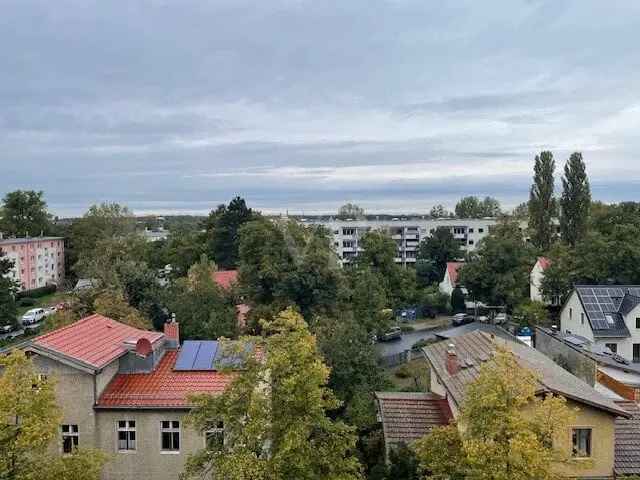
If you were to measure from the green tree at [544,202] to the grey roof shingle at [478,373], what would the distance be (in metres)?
39.4

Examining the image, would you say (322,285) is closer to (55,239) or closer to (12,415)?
(12,415)

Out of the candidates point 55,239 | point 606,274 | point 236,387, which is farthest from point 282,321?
point 55,239

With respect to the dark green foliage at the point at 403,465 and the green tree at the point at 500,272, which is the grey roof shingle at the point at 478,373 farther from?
the green tree at the point at 500,272

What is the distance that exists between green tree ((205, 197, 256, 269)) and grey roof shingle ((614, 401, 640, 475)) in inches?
2020

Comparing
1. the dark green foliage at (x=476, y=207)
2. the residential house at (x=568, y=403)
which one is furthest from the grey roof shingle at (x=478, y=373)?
the dark green foliage at (x=476, y=207)

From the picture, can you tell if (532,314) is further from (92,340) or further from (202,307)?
(92,340)

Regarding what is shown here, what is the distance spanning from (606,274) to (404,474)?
38.6 meters

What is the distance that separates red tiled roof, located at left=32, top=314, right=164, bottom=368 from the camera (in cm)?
1944

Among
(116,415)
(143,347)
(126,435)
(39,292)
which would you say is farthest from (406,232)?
(116,415)

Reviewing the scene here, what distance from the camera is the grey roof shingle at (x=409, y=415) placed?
21.7 m

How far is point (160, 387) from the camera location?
20203mm

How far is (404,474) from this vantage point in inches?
717

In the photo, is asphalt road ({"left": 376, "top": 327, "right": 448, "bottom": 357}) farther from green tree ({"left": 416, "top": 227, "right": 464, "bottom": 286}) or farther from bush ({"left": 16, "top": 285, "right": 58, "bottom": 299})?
bush ({"left": 16, "top": 285, "right": 58, "bottom": 299})

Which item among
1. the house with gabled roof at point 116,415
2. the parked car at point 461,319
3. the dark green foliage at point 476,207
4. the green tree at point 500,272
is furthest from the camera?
the dark green foliage at point 476,207
